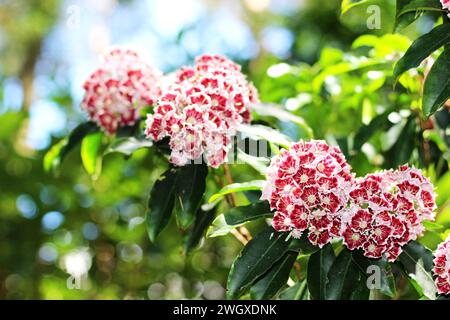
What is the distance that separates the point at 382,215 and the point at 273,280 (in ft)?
1.13

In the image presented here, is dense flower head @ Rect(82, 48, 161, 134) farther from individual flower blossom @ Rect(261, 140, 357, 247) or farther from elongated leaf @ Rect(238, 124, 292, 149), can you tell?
individual flower blossom @ Rect(261, 140, 357, 247)

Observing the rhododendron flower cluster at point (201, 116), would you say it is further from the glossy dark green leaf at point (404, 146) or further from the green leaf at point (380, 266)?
the glossy dark green leaf at point (404, 146)

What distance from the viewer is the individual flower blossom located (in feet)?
5.25

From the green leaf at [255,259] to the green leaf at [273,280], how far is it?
7 cm

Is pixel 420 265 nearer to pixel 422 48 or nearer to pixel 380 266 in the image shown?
pixel 380 266

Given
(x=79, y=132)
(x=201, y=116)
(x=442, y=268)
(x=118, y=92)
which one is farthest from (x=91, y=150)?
(x=442, y=268)

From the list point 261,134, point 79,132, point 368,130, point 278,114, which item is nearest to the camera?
point 261,134

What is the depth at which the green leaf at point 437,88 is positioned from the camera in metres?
1.62

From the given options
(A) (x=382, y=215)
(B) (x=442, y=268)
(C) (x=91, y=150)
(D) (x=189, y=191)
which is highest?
(C) (x=91, y=150)

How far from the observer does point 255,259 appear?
165 cm

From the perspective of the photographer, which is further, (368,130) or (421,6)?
(368,130)

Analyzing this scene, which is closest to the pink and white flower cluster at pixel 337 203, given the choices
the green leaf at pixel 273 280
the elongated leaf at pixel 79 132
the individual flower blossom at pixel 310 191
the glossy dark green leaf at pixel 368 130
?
the individual flower blossom at pixel 310 191

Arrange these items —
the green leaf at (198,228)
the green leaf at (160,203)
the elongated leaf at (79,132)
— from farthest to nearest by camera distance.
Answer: the elongated leaf at (79,132) → the green leaf at (198,228) → the green leaf at (160,203)

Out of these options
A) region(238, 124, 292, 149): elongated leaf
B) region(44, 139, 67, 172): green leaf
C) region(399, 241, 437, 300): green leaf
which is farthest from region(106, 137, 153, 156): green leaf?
region(399, 241, 437, 300): green leaf
